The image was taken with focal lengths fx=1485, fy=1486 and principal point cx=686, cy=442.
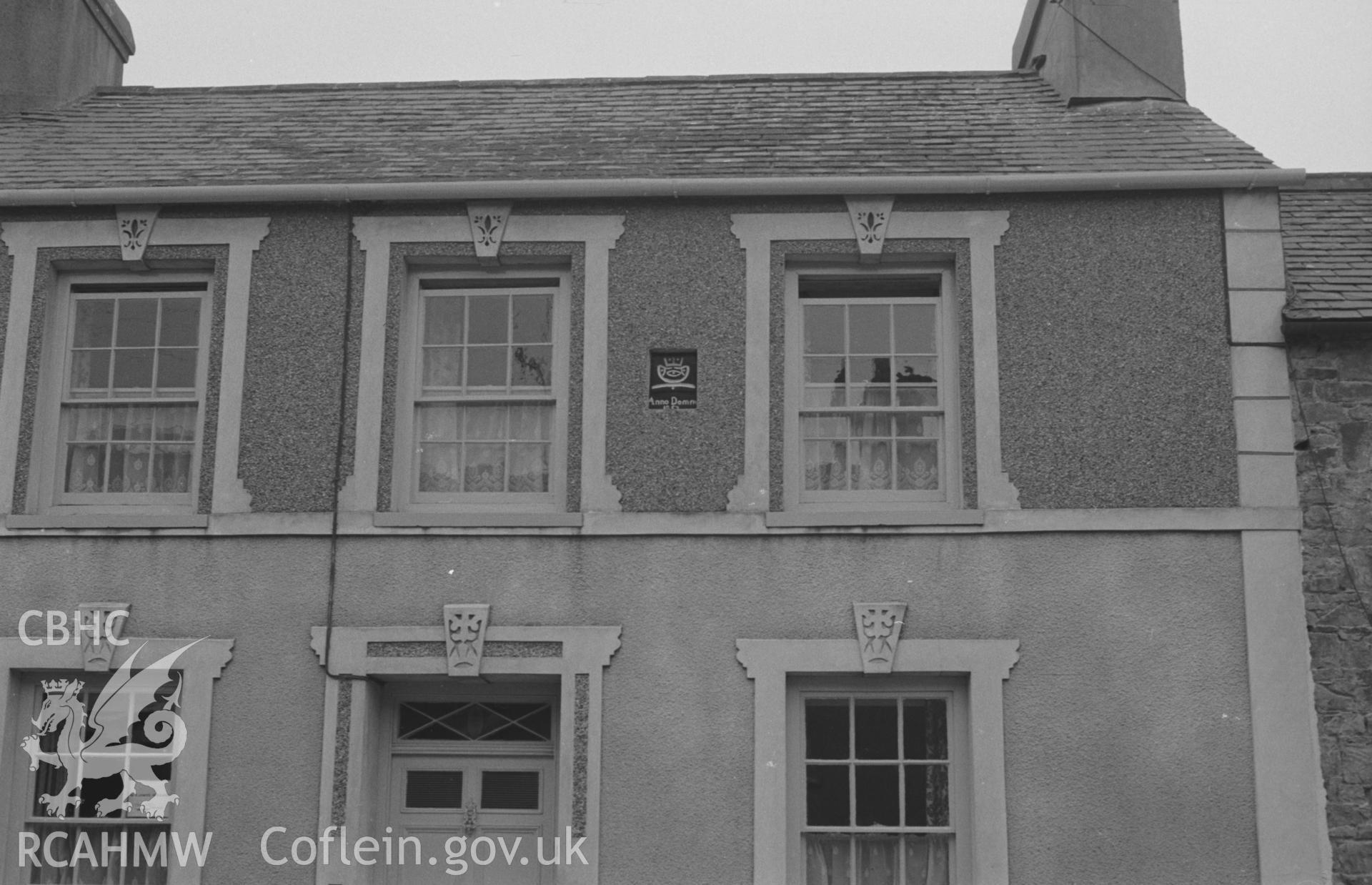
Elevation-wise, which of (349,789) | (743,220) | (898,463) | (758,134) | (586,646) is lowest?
(349,789)

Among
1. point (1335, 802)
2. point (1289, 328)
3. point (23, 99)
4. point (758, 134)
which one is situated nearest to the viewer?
point (1335, 802)

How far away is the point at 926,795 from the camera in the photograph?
891cm

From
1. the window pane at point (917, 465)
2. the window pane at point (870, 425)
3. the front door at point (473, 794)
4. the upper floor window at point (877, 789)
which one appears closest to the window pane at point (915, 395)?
the window pane at point (870, 425)

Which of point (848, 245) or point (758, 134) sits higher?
point (758, 134)

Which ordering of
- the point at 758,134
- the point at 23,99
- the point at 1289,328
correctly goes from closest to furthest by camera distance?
the point at 1289,328 < the point at 758,134 < the point at 23,99

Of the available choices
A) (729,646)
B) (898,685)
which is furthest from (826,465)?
(898,685)

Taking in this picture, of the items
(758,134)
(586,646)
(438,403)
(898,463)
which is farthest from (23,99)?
(898,463)

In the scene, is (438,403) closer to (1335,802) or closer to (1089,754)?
(1089,754)

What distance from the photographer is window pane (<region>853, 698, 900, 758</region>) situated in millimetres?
8984

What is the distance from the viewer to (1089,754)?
871cm

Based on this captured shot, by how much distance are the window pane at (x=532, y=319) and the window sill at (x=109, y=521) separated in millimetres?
2303

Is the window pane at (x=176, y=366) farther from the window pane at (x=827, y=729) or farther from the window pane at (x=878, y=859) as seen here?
the window pane at (x=878, y=859)

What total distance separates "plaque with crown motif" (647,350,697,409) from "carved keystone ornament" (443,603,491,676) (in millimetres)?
1686

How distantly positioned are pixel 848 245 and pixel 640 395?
5.39ft
